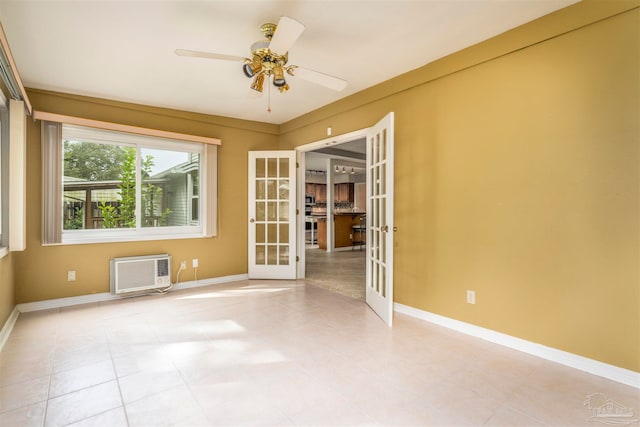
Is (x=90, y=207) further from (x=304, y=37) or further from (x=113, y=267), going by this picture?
(x=304, y=37)

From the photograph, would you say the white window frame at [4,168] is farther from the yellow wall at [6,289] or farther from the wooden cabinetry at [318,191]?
the wooden cabinetry at [318,191]

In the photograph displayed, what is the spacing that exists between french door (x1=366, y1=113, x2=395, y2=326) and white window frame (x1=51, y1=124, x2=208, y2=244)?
97.4 inches

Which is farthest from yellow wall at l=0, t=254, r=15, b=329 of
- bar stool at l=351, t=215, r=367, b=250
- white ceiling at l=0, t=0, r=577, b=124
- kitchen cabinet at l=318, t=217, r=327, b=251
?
bar stool at l=351, t=215, r=367, b=250

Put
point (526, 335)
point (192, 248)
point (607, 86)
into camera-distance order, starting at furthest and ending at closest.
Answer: point (192, 248)
point (526, 335)
point (607, 86)

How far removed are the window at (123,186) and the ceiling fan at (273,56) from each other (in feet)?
7.64

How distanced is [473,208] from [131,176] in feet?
13.4

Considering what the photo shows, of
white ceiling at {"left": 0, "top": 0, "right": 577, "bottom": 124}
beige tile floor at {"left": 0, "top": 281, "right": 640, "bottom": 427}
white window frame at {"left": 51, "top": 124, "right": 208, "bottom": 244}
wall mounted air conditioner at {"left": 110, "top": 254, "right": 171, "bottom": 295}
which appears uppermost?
white ceiling at {"left": 0, "top": 0, "right": 577, "bottom": 124}

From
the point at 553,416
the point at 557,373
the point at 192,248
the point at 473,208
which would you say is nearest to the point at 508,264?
the point at 473,208

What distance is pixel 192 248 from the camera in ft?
14.7

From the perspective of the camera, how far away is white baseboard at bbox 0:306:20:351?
2.57 m

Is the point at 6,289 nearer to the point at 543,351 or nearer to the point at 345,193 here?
the point at 543,351

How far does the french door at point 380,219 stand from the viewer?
9.71 feet

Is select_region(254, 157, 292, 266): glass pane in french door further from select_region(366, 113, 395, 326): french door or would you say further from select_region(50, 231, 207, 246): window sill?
select_region(366, 113, 395, 326): french door

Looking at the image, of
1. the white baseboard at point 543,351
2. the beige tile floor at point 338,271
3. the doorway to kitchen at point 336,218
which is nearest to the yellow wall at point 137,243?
the doorway to kitchen at point 336,218
